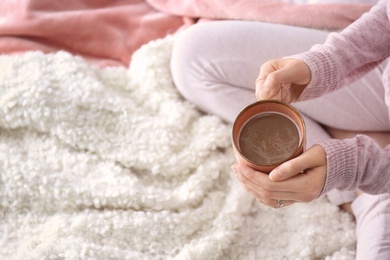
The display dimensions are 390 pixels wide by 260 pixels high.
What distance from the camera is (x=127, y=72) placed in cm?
129

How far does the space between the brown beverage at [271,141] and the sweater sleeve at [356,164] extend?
0.09 meters

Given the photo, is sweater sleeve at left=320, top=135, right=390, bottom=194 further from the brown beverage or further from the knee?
the knee

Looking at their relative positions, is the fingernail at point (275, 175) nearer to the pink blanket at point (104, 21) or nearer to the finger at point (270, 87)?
the finger at point (270, 87)

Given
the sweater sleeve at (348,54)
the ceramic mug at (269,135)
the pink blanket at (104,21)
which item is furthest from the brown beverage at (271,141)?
the pink blanket at (104,21)

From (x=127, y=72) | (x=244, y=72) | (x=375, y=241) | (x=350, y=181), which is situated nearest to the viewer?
(x=350, y=181)

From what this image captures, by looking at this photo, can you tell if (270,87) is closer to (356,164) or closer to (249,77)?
(356,164)

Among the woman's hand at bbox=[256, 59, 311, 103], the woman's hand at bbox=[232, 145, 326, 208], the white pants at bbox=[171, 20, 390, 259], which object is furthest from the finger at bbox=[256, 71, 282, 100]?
the white pants at bbox=[171, 20, 390, 259]

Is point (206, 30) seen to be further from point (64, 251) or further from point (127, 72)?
point (64, 251)

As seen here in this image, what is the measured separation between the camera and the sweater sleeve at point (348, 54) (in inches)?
→ 37.2

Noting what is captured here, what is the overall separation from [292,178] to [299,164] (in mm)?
38

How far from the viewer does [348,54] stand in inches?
38.2

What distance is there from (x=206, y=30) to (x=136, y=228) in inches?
17.3

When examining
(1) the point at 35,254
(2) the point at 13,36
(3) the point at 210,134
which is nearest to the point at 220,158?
(3) the point at 210,134

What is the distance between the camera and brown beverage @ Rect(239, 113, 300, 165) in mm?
779
